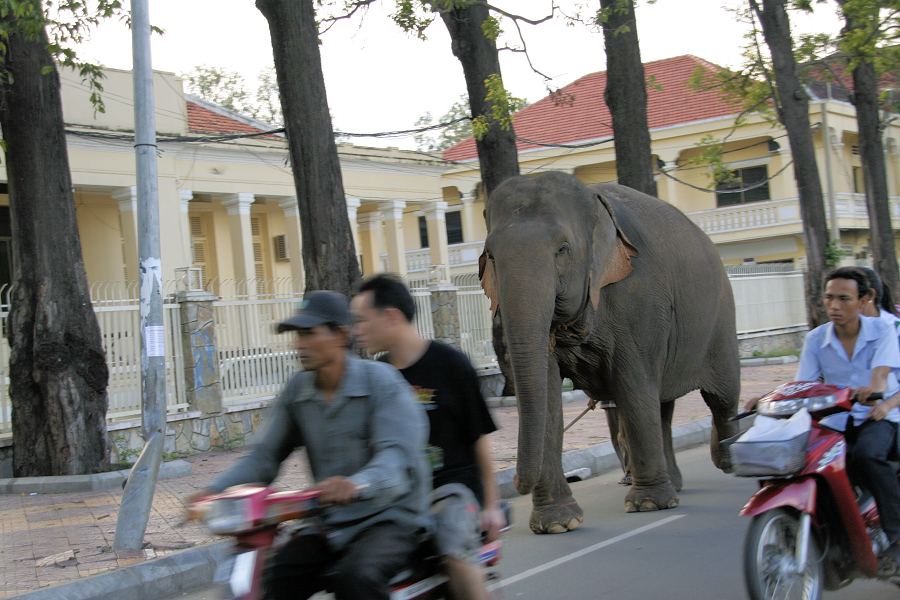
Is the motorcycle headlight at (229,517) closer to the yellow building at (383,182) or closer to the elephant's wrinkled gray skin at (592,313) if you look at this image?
the elephant's wrinkled gray skin at (592,313)

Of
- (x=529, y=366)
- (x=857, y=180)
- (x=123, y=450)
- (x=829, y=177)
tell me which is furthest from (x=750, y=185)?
(x=529, y=366)

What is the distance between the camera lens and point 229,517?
2.57 metres

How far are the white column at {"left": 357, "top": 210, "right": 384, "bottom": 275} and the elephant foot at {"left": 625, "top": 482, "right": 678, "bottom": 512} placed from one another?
66.8 feet

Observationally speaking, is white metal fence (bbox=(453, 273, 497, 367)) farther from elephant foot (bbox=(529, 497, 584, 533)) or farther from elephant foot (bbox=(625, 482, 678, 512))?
elephant foot (bbox=(529, 497, 584, 533))

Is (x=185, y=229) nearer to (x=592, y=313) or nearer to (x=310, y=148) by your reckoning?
(x=310, y=148)

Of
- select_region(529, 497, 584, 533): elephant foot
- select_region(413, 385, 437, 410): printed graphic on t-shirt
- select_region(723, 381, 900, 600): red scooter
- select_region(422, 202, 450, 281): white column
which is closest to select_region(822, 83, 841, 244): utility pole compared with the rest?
select_region(422, 202, 450, 281): white column

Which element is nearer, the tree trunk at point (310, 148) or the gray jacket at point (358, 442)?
the gray jacket at point (358, 442)

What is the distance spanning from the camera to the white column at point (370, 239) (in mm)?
27062

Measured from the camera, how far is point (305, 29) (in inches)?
393

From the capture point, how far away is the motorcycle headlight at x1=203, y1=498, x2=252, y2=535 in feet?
8.41

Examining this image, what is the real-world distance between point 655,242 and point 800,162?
984 cm

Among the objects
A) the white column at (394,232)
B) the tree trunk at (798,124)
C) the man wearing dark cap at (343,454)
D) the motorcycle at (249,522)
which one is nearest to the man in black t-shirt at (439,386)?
the man wearing dark cap at (343,454)

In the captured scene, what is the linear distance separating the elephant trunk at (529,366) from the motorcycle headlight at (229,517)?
310 cm

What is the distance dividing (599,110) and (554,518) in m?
28.9
